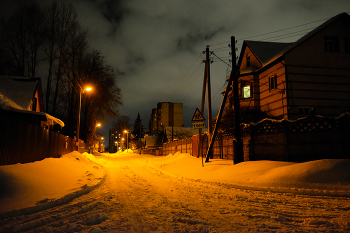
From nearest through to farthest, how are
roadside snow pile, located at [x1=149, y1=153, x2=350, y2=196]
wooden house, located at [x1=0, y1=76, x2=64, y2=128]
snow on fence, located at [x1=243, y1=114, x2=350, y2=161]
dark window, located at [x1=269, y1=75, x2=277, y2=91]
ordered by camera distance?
roadside snow pile, located at [x1=149, y1=153, x2=350, y2=196] → snow on fence, located at [x1=243, y1=114, x2=350, y2=161] → wooden house, located at [x1=0, y1=76, x2=64, y2=128] → dark window, located at [x1=269, y1=75, x2=277, y2=91]

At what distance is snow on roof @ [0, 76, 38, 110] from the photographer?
2053 cm

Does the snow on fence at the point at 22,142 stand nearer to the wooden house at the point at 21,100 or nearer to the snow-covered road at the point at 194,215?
the snow-covered road at the point at 194,215

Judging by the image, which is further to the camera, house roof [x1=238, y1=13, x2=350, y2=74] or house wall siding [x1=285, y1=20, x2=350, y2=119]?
house roof [x1=238, y1=13, x2=350, y2=74]

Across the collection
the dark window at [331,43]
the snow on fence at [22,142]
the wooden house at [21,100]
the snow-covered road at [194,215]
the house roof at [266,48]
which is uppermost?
the house roof at [266,48]

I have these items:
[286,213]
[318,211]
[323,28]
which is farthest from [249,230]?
[323,28]

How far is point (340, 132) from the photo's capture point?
987cm

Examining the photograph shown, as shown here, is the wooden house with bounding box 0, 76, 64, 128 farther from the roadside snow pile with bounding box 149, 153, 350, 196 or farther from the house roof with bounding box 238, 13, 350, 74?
the house roof with bounding box 238, 13, 350, 74

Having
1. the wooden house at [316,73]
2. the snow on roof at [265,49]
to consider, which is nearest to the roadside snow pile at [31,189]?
the wooden house at [316,73]

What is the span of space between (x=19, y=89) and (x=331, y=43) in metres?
27.9

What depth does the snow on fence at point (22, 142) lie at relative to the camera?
8.01 meters

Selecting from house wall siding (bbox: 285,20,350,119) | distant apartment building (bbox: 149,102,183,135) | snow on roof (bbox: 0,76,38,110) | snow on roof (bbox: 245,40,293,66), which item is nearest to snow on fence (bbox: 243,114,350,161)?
house wall siding (bbox: 285,20,350,119)

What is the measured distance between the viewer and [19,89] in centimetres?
2211

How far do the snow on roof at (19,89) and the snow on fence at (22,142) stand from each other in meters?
9.46

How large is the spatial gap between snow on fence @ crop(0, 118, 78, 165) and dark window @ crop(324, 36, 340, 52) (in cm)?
2098
